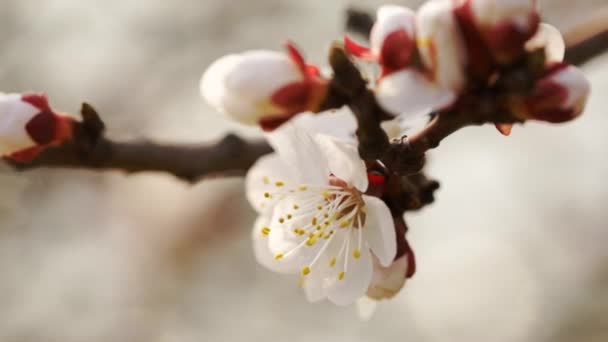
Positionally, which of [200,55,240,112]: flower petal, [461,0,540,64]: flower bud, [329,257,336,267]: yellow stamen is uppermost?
[461,0,540,64]: flower bud

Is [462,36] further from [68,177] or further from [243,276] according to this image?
[243,276]

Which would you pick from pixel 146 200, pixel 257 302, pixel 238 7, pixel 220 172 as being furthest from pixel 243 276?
pixel 220 172

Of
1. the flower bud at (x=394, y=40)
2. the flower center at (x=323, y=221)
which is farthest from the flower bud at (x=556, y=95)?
the flower center at (x=323, y=221)

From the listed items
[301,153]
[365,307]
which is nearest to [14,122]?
[301,153]

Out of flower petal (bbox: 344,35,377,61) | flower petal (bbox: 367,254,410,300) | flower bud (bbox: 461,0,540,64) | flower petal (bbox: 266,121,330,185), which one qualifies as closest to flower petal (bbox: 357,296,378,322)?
flower petal (bbox: 367,254,410,300)

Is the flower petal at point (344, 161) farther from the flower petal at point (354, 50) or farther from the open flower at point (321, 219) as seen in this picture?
the flower petal at point (354, 50)

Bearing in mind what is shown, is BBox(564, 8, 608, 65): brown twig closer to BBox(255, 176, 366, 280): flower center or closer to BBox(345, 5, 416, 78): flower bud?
BBox(255, 176, 366, 280): flower center
